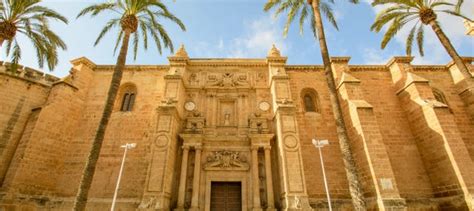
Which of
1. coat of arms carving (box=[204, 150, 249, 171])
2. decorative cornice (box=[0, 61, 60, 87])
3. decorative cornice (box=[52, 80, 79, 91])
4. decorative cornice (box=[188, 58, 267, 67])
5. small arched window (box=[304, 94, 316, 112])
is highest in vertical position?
decorative cornice (box=[188, 58, 267, 67])

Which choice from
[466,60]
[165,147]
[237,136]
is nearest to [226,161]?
[237,136]

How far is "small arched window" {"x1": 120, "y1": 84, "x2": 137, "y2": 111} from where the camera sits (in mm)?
15523

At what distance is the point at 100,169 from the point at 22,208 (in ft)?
11.4

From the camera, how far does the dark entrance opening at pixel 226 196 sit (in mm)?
12501

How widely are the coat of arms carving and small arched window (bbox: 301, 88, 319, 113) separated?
18.1 ft

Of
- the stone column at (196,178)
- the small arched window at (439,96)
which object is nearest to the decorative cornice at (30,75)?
the stone column at (196,178)

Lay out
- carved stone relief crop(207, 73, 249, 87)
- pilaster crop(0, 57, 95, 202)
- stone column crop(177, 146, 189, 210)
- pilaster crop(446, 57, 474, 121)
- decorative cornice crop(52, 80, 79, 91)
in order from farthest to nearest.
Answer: carved stone relief crop(207, 73, 249, 87)
pilaster crop(446, 57, 474, 121)
decorative cornice crop(52, 80, 79, 91)
stone column crop(177, 146, 189, 210)
pilaster crop(0, 57, 95, 202)

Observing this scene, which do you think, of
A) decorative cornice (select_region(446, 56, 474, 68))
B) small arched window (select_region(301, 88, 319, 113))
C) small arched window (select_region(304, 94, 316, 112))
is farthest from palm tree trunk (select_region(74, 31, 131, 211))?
decorative cornice (select_region(446, 56, 474, 68))

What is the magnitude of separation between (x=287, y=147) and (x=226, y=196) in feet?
14.1

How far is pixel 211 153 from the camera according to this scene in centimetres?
1358

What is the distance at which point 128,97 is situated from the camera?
15.9m

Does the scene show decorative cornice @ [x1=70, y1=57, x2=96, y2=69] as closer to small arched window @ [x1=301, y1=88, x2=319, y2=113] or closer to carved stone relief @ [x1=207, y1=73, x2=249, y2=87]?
carved stone relief @ [x1=207, y1=73, x2=249, y2=87]

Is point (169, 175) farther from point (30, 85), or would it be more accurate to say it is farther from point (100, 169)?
point (30, 85)

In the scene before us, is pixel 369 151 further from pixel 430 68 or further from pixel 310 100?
pixel 430 68
